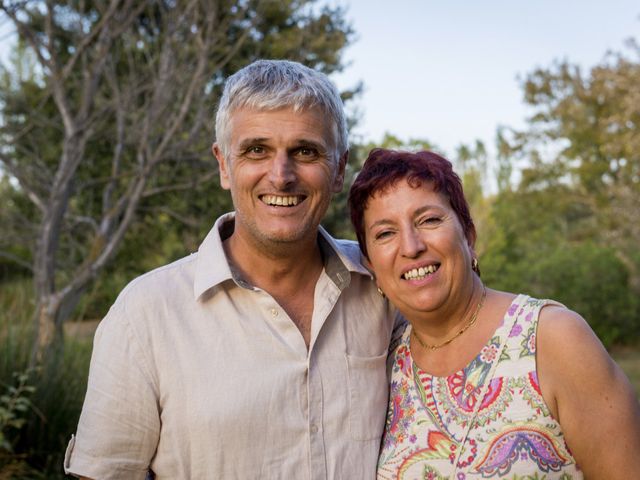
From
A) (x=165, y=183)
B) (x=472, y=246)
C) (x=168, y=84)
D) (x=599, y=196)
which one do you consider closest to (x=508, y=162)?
(x=599, y=196)

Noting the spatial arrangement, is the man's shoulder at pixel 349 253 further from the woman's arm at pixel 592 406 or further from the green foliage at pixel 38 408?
the green foliage at pixel 38 408

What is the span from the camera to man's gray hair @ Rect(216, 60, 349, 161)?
2.60 meters

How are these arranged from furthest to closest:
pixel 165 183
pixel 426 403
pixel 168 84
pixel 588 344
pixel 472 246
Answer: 1. pixel 165 183
2. pixel 168 84
3. pixel 472 246
4. pixel 426 403
5. pixel 588 344

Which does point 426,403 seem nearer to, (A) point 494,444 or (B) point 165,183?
(A) point 494,444

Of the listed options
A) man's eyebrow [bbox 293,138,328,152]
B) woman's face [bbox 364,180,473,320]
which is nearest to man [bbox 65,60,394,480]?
man's eyebrow [bbox 293,138,328,152]

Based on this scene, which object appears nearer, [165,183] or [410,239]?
[410,239]

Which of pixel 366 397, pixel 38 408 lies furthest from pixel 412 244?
pixel 38 408

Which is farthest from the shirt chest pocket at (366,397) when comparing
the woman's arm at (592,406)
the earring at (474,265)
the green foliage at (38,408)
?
the green foliage at (38,408)

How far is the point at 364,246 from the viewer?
2828 millimetres

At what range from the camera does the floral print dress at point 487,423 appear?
7.42 feet

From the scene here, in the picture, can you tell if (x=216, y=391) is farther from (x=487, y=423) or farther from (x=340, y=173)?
(x=340, y=173)

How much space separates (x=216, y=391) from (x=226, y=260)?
1.65ft

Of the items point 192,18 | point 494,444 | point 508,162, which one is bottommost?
point 494,444

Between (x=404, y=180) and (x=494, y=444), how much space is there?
3.21 ft
